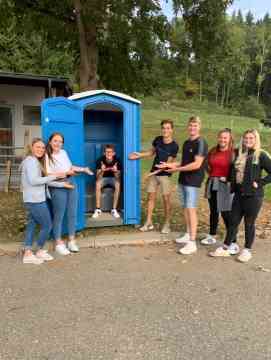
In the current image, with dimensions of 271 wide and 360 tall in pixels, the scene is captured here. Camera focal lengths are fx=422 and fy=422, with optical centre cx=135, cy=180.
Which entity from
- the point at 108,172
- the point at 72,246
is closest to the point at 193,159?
the point at 108,172

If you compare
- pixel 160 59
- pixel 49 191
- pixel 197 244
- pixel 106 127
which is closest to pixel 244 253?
pixel 197 244

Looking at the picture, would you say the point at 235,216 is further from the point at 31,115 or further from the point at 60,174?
the point at 31,115

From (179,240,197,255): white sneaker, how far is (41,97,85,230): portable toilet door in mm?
1569

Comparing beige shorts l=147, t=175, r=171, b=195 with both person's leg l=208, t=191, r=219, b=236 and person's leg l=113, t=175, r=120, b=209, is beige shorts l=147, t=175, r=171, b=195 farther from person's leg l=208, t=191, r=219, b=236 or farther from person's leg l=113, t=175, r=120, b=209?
person's leg l=113, t=175, r=120, b=209

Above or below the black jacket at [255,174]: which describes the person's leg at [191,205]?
below

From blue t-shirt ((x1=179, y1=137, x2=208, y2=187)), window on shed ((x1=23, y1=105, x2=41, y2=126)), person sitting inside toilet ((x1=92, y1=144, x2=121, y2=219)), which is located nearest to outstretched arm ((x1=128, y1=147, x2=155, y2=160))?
person sitting inside toilet ((x1=92, y1=144, x2=121, y2=219))

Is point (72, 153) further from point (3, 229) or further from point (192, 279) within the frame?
point (192, 279)

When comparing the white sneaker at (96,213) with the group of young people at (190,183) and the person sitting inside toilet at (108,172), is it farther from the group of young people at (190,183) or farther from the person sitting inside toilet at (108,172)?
the group of young people at (190,183)

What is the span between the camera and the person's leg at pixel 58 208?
5.38 m

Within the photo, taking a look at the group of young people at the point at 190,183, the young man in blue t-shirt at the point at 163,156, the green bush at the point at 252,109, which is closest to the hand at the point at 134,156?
the young man in blue t-shirt at the point at 163,156

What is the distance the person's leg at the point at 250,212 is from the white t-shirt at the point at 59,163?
2.31 meters

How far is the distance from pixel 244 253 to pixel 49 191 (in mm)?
2605

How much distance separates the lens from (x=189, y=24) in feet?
33.1

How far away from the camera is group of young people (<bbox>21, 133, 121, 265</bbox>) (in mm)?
5078
